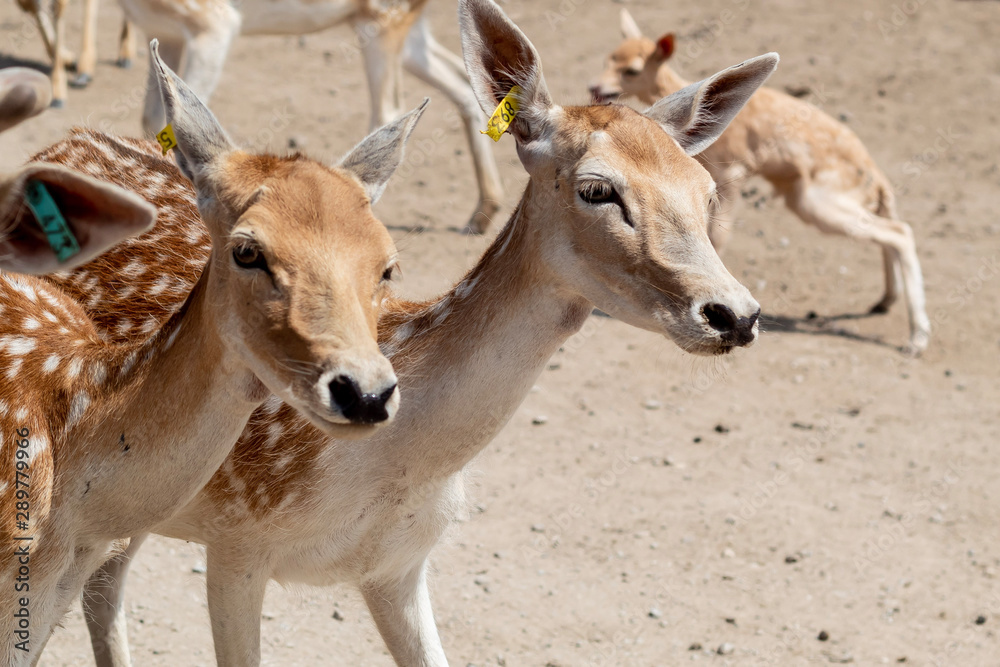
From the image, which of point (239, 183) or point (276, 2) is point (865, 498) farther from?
point (276, 2)

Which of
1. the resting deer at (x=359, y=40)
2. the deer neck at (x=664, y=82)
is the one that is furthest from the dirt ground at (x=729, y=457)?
the deer neck at (x=664, y=82)

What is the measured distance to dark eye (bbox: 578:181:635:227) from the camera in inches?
122

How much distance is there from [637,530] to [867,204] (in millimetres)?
3481

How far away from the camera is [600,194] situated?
3.11 metres

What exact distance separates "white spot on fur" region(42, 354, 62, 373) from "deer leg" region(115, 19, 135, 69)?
316 inches

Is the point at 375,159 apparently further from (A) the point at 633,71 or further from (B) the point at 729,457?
(A) the point at 633,71

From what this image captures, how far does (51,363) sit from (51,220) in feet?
2.86

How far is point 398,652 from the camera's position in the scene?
3.68 meters

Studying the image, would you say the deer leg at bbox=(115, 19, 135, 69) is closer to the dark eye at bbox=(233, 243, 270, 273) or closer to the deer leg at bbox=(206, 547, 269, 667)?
the deer leg at bbox=(206, 547, 269, 667)

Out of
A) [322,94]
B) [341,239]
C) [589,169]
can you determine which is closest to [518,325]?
[589,169]

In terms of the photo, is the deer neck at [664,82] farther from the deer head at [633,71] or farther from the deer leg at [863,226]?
the deer leg at [863,226]

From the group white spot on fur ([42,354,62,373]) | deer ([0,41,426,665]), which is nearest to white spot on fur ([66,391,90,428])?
deer ([0,41,426,665])

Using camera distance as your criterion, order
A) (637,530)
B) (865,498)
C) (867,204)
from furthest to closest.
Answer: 1. (867,204)
2. (865,498)
3. (637,530)

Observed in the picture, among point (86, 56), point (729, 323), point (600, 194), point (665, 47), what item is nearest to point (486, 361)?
point (600, 194)
